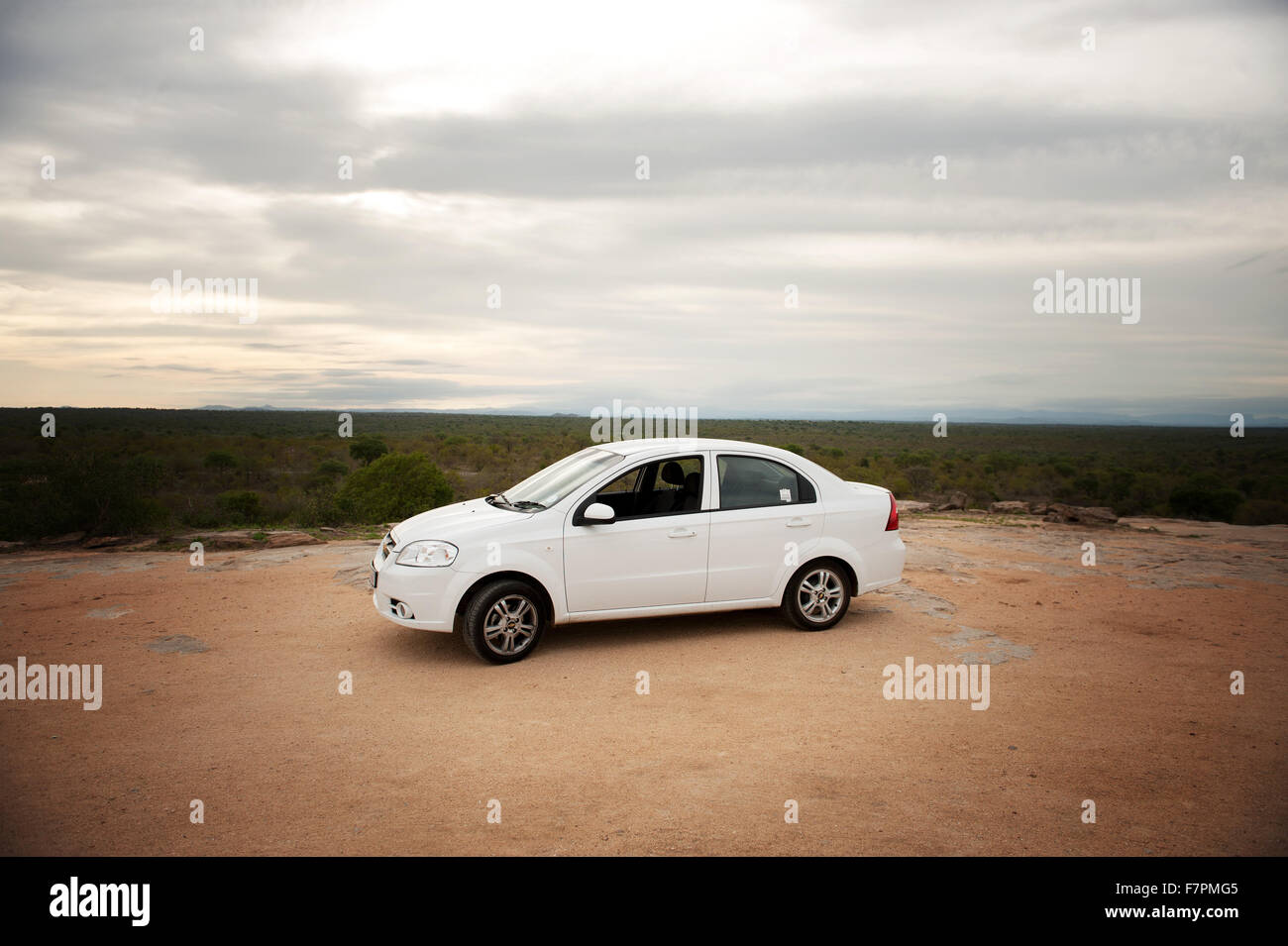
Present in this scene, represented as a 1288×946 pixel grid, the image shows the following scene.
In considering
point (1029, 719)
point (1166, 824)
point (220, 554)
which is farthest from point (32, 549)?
point (1166, 824)

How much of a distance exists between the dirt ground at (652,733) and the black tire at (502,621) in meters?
0.20

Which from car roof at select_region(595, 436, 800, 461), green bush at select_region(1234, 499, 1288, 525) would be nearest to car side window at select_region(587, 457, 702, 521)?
car roof at select_region(595, 436, 800, 461)

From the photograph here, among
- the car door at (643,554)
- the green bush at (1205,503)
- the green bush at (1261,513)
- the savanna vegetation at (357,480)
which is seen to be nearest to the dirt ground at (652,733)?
the car door at (643,554)

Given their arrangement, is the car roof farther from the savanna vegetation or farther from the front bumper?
the savanna vegetation

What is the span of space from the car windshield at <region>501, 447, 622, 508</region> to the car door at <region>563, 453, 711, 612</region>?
0.81 feet

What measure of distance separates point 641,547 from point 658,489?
0.90 meters

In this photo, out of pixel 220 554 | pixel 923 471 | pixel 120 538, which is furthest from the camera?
pixel 923 471

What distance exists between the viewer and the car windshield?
727 centimetres

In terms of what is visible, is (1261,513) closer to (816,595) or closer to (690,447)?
(816,595)

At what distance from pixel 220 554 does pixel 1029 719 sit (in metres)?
10.6

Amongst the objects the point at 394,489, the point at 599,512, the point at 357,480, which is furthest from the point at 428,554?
the point at 357,480

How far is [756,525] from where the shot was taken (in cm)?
737

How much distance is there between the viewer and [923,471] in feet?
95.7
